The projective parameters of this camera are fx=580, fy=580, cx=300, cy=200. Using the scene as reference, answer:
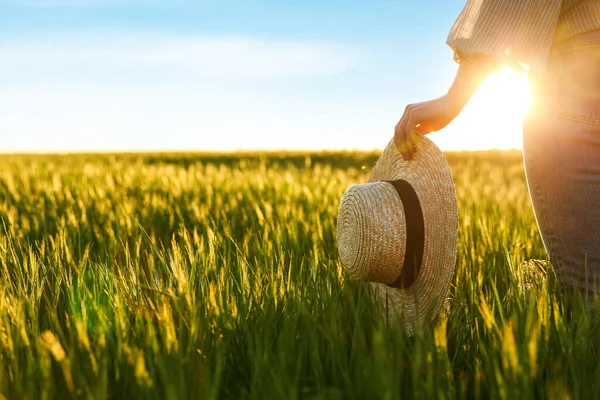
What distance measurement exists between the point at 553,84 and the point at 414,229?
0.54 m

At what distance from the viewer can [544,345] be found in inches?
51.8

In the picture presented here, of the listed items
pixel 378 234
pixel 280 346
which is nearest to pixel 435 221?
pixel 378 234

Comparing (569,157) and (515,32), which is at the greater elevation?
(515,32)

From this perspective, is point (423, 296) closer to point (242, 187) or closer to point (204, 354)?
point (204, 354)

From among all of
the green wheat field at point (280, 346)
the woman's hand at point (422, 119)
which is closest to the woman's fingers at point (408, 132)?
the woman's hand at point (422, 119)

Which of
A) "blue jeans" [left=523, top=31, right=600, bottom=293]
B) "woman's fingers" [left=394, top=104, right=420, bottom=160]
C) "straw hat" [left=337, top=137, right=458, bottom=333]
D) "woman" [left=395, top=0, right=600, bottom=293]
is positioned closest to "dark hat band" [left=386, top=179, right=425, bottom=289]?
"straw hat" [left=337, top=137, right=458, bottom=333]

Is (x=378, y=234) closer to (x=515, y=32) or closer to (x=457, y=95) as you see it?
(x=457, y=95)

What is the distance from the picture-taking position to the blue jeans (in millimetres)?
1512

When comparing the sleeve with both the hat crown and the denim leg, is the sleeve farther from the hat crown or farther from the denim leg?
the hat crown

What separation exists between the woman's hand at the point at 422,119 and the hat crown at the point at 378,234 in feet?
0.44

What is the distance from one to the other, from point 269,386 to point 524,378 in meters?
0.45

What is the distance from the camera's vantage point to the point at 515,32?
1.54 meters

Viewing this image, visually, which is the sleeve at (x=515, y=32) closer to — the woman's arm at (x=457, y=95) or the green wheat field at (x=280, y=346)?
the woman's arm at (x=457, y=95)

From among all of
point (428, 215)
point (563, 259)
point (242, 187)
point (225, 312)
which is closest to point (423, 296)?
point (428, 215)
